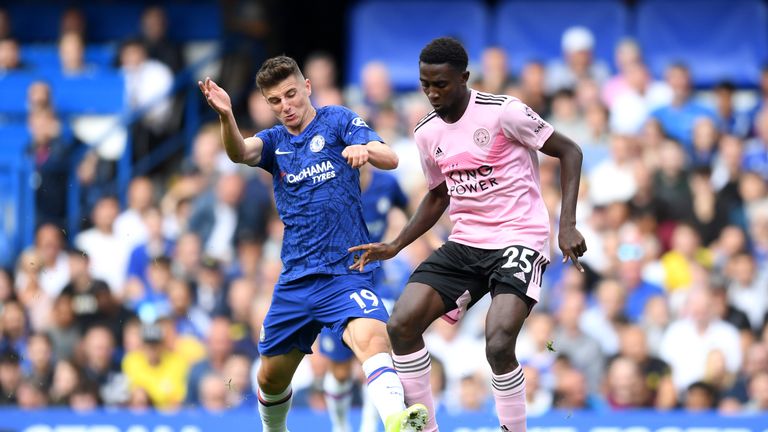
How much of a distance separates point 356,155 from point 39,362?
7.18m

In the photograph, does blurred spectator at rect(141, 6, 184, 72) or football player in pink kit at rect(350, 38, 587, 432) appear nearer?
football player in pink kit at rect(350, 38, 587, 432)

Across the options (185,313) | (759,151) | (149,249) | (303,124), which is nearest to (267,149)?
(303,124)

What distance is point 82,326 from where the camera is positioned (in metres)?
14.2

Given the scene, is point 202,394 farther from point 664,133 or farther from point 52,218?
point 664,133

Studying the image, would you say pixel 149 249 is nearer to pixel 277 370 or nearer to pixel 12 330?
pixel 12 330

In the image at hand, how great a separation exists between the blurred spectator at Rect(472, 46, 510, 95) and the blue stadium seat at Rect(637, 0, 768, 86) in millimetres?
2402

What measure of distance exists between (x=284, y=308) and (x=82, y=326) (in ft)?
20.5

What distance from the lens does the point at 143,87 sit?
1698cm

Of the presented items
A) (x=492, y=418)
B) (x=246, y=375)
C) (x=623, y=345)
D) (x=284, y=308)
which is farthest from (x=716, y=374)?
(x=284, y=308)

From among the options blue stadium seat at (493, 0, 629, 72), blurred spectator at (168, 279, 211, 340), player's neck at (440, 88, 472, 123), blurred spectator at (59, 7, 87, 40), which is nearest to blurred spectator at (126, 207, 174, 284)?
blurred spectator at (168, 279, 211, 340)

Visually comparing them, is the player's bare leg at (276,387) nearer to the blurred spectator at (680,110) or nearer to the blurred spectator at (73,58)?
the blurred spectator at (680,110)

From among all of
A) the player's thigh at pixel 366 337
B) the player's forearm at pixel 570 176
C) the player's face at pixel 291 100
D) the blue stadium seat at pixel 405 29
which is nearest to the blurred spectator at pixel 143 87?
the blue stadium seat at pixel 405 29

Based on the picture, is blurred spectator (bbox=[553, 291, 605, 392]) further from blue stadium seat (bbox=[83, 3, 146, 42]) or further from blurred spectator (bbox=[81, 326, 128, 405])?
blue stadium seat (bbox=[83, 3, 146, 42])

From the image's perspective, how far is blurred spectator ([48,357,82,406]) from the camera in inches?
532
